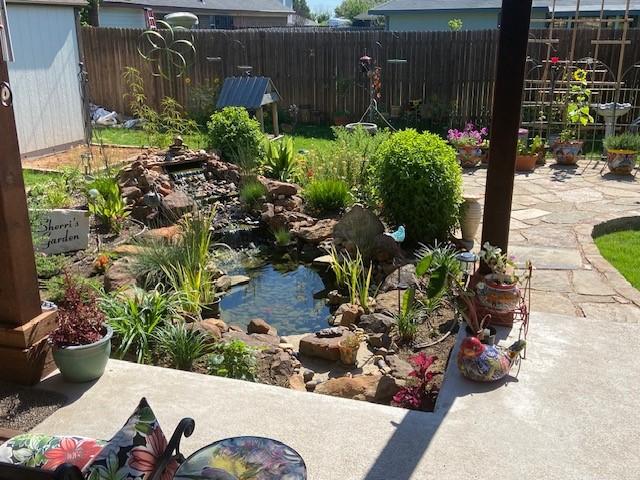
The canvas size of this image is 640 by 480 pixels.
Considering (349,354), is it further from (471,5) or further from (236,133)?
(471,5)

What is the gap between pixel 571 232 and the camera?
5.70 meters

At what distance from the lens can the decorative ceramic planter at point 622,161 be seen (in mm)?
7742

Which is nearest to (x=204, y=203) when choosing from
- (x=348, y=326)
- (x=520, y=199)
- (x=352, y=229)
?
(x=352, y=229)

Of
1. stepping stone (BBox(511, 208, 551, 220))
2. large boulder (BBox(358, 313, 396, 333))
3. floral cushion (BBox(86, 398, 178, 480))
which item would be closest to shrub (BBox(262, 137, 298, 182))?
stepping stone (BBox(511, 208, 551, 220))

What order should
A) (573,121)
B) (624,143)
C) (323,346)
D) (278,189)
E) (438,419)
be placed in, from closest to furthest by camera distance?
1. (438,419)
2. (323,346)
3. (278,189)
4. (624,143)
5. (573,121)

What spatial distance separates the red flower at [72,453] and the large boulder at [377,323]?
2595 mm

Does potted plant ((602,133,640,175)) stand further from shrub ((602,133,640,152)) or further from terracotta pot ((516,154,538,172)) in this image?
terracotta pot ((516,154,538,172))

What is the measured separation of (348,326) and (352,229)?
4.22 ft

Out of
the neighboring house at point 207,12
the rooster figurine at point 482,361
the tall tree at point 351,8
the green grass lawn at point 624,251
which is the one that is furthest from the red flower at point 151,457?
the tall tree at point 351,8

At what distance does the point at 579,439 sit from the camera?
8.64 ft

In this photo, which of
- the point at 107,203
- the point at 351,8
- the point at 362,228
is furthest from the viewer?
the point at 351,8

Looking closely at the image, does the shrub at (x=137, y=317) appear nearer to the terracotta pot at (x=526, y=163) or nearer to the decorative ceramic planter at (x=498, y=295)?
the decorative ceramic planter at (x=498, y=295)

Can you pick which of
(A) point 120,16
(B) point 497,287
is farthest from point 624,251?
(A) point 120,16

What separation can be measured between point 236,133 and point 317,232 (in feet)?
7.48
